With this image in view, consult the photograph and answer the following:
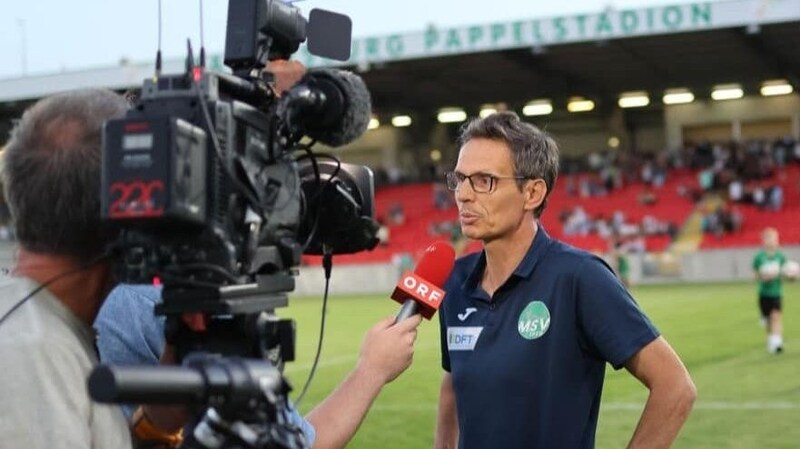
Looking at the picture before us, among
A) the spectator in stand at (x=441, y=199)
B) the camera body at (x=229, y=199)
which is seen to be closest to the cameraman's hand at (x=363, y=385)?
the camera body at (x=229, y=199)

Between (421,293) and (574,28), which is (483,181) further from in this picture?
(574,28)

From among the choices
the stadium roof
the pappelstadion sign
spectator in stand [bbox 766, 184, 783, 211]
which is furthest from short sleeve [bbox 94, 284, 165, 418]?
spectator in stand [bbox 766, 184, 783, 211]

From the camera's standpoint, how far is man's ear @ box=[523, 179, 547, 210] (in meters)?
3.51

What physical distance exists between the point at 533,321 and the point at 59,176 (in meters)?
1.72

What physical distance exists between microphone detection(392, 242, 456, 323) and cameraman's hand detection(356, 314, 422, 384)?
81 mm

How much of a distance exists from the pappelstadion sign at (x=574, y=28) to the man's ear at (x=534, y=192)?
30.6m

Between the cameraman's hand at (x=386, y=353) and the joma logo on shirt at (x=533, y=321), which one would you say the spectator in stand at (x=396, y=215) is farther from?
the cameraman's hand at (x=386, y=353)

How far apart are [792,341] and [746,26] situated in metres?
19.2

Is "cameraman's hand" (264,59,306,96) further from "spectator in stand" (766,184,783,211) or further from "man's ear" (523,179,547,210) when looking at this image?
"spectator in stand" (766,184,783,211)

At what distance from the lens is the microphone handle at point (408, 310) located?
258 cm

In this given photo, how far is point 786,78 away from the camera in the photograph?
41.1 metres

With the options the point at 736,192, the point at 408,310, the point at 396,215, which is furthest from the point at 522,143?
the point at 396,215

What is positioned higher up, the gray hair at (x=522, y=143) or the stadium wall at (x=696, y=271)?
the gray hair at (x=522, y=143)

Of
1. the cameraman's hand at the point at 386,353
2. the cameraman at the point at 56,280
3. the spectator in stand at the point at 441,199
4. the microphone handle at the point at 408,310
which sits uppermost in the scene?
the cameraman at the point at 56,280
